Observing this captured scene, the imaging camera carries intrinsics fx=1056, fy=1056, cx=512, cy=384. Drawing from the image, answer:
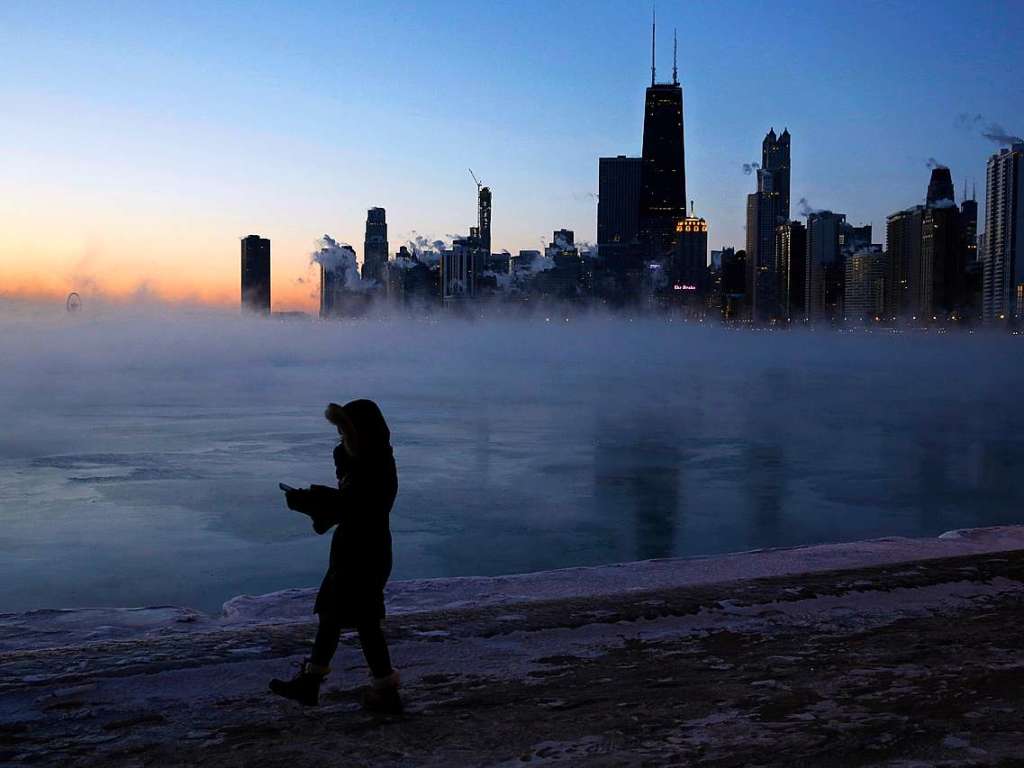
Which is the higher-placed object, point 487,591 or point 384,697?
point 384,697

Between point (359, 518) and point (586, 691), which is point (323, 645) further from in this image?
point (586, 691)

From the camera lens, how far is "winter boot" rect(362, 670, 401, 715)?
17.4 feet

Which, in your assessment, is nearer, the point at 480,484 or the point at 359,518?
the point at 359,518

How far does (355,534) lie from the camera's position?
16.4ft

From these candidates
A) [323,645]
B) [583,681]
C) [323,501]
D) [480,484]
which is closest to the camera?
[323,501]

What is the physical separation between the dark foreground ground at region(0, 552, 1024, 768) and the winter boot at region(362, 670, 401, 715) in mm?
58

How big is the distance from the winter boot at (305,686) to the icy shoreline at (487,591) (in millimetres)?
2541

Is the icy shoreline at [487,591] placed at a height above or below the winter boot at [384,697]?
below

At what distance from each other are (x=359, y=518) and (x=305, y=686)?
0.93 metres

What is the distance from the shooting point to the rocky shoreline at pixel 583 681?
16.3 feet

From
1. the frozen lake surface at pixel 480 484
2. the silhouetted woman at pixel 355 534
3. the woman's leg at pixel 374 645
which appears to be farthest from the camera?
the frozen lake surface at pixel 480 484

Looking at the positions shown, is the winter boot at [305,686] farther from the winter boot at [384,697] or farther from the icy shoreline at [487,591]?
the icy shoreline at [487,591]

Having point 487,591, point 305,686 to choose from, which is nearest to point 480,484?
point 487,591

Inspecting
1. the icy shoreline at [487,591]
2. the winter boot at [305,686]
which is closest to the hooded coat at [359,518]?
the winter boot at [305,686]
